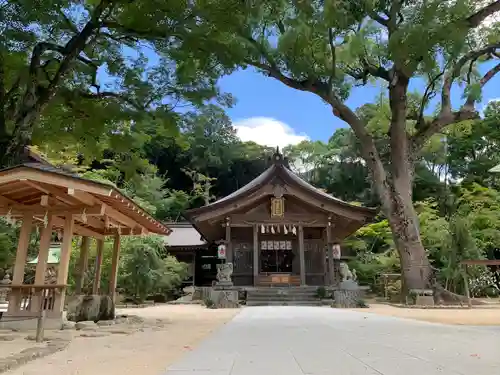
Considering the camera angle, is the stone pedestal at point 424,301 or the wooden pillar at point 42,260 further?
the stone pedestal at point 424,301

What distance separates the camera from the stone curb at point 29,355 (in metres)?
3.67

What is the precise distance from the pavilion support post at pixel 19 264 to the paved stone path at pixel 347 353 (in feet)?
13.0

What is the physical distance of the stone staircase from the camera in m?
16.0

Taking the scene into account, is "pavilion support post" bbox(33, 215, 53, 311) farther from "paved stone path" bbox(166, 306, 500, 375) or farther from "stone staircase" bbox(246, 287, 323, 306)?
"stone staircase" bbox(246, 287, 323, 306)

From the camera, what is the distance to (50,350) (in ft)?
15.2

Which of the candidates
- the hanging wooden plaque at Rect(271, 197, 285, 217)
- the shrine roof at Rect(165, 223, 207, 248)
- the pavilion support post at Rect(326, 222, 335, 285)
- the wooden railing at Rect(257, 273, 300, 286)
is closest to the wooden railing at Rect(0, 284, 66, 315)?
the wooden railing at Rect(257, 273, 300, 286)

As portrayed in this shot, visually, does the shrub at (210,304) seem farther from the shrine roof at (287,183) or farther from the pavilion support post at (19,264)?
the pavilion support post at (19,264)

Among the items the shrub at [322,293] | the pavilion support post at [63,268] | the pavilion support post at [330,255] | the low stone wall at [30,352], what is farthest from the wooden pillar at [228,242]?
the low stone wall at [30,352]

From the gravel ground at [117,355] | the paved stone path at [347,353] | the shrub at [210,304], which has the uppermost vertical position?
the paved stone path at [347,353]

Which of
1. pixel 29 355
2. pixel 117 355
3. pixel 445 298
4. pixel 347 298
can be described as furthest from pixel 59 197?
pixel 445 298

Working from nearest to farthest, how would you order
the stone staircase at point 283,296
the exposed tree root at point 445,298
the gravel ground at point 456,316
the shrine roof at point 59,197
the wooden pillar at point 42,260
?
the shrine roof at point 59,197 → the wooden pillar at point 42,260 → the gravel ground at point 456,316 → the exposed tree root at point 445,298 → the stone staircase at point 283,296

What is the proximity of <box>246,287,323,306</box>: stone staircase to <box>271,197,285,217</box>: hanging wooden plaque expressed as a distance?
3.29 meters

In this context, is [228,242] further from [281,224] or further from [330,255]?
[330,255]

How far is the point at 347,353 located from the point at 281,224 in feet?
46.3
